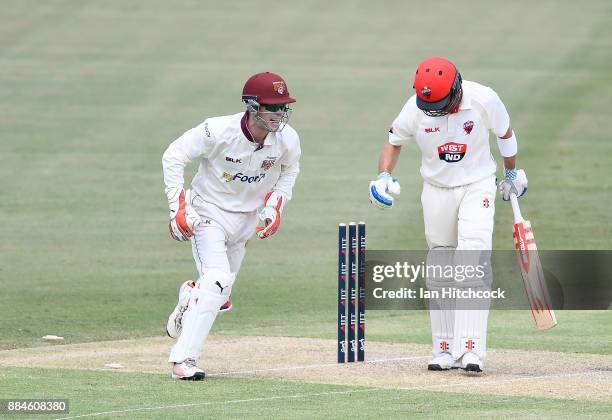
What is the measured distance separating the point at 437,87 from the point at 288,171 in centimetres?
122

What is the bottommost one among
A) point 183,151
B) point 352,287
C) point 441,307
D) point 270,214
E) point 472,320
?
point 472,320

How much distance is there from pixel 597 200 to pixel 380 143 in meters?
4.49

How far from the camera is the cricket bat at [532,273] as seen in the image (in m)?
9.75

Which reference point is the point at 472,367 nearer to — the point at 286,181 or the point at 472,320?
the point at 472,320

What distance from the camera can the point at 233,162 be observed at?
9.56 m

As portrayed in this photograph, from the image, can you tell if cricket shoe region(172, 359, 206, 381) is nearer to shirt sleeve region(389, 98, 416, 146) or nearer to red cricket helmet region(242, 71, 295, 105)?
red cricket helmet region(242, 71, 295, 105)

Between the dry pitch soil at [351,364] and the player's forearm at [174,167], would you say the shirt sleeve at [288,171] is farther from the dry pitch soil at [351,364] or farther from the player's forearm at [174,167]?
the dry pitch soil at [351,364]

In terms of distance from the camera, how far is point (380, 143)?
75.6 feet

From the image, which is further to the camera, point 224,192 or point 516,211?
point 516,211

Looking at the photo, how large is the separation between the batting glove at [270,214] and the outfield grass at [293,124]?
1.08m

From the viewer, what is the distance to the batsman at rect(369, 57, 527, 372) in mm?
9406

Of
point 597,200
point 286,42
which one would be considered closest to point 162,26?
point 286,42

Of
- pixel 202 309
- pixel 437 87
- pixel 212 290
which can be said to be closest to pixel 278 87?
pixel 437 87

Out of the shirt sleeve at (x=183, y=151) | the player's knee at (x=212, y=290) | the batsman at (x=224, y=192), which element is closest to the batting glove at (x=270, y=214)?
the batsman at (x=224, y=192)
